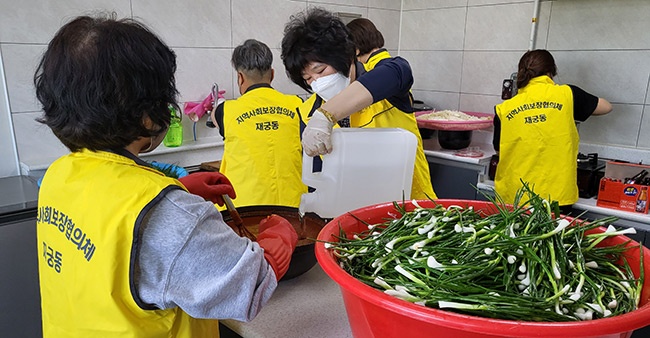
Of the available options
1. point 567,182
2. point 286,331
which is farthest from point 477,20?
point 286,331

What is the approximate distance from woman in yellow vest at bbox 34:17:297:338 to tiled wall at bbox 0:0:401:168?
5.26 ft

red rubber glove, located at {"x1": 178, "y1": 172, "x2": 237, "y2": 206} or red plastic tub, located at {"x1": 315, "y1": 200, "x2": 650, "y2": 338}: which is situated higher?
red rubber glove, located at {"x1": 178, "y1": 172, "x2": 237, "y2": 206}

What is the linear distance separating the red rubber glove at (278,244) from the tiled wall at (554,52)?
233 centimetres

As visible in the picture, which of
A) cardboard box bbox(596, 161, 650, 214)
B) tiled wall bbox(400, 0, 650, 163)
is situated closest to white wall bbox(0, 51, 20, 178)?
tiled wall bbox(400, 0, 650, 163)

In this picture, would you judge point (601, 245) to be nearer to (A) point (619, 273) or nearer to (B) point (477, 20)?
(A) point (619, 273)

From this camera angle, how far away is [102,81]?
2.15ft

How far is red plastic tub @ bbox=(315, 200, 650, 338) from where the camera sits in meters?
0.52

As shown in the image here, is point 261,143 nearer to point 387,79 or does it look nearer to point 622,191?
point 387,79

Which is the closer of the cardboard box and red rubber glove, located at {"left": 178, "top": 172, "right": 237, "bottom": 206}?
red rubber glove, located at {"left": 178, "top": 172, "right": 237, "bottom": 206}

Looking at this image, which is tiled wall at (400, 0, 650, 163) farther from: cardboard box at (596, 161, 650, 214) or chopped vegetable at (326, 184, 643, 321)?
chopped vegetable at (326, 184, 643, 321)

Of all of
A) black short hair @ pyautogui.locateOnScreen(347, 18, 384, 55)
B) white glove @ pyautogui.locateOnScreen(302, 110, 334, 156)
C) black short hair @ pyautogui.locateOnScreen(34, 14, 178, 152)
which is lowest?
white glove @ pyautogui.locateOnScreen(302, 110, 334, 156)

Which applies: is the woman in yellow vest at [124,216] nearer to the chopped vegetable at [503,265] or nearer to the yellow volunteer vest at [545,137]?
the chopped vegetable at [503,265]

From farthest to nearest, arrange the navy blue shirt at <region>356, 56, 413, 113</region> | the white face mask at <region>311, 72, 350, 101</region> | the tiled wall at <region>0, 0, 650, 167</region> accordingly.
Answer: the tiled wall at <region>0, 0, 650, 167</region>
the white face mask at <region>311, 72, 350, 101</region>
the navy blue shirt at <region>356, 56, 413, 113</region>

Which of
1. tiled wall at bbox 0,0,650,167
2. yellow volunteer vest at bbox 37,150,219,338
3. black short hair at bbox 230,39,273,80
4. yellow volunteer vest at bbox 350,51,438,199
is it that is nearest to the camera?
yellow volunteer vest at bbox 37,150,219,338
